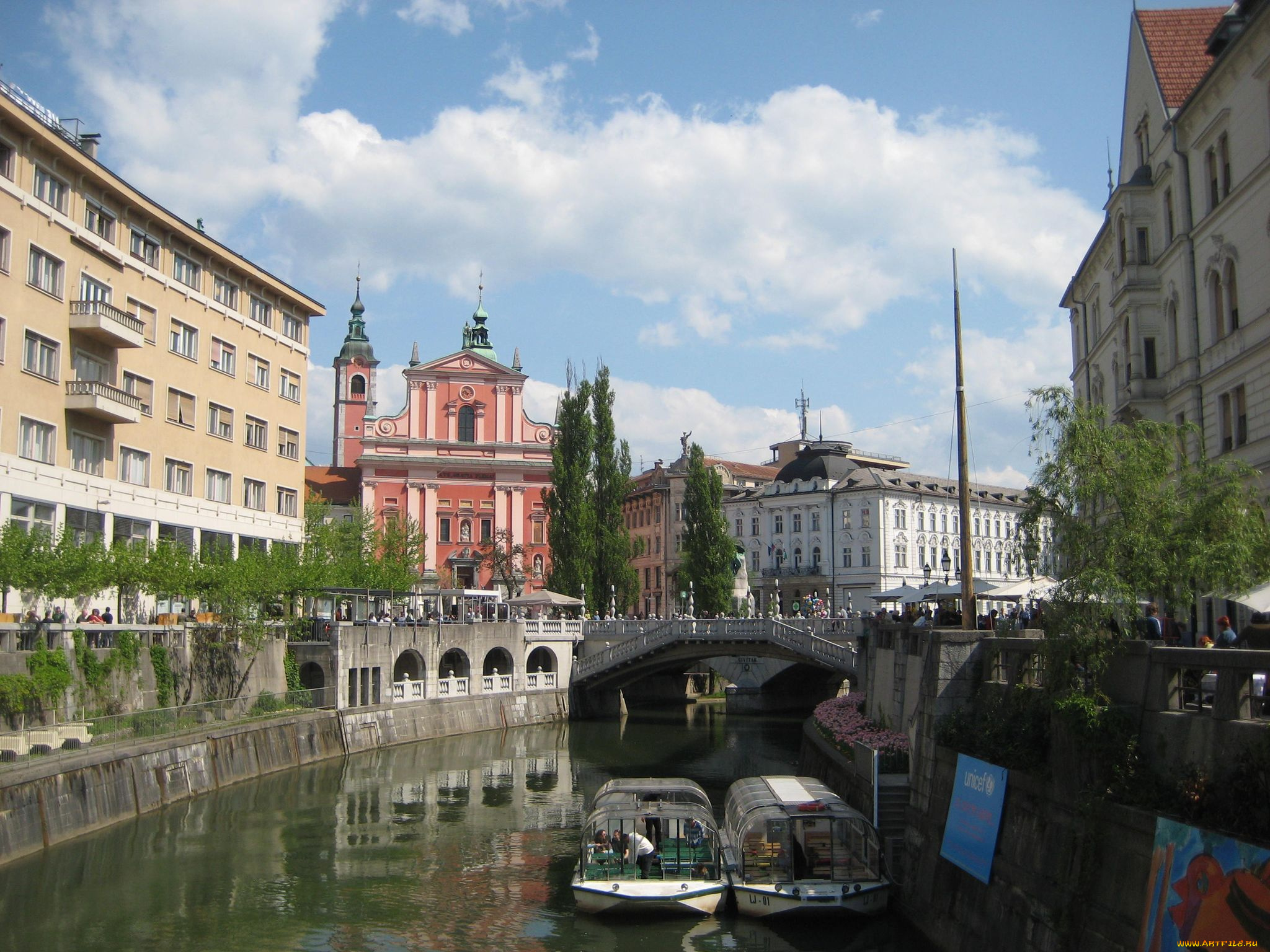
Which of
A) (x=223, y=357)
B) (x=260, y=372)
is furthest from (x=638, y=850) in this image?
(x=260, y=372)

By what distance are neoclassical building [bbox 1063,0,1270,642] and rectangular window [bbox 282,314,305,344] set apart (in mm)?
39203

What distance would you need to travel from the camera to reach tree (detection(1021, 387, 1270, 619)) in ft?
71.4

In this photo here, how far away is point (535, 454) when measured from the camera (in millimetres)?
98250

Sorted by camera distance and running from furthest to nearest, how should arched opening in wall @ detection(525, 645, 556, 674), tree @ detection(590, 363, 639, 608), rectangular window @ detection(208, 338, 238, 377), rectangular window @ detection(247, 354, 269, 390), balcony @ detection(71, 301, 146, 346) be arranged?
tree @ detection(590, 363, 639, 608), arched opening in wall @ detection(525, 645, 556, 674), rectangular window @ detection(247, 354, 269, 390), rectangular window @ detection(208, 338, 238, 377), balcony @ detection(71, 301, 146, 346)

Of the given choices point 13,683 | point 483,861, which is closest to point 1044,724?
point 483,861

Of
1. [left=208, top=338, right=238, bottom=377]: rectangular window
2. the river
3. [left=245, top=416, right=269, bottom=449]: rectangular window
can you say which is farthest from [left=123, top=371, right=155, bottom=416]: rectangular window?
the river

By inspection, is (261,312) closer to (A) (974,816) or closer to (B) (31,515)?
(B) (31,515)

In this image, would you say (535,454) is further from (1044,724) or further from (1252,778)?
(1252,778)

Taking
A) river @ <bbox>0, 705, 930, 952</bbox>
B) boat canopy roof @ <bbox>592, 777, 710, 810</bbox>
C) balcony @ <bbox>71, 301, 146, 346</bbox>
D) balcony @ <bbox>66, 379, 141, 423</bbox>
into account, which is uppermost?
balcony @ <bbox>71, 301, 146, 346</bbox>

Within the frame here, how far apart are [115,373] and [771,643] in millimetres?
32584

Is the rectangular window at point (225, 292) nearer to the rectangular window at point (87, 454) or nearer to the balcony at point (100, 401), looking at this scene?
the balcony at point (100, 401)

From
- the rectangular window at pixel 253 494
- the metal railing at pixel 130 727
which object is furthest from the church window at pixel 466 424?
the metal railing at pixel 130 727

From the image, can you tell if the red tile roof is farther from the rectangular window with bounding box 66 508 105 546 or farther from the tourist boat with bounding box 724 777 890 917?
the rectangular window with bounding box 66 508 105 546

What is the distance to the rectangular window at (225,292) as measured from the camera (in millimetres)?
56562
